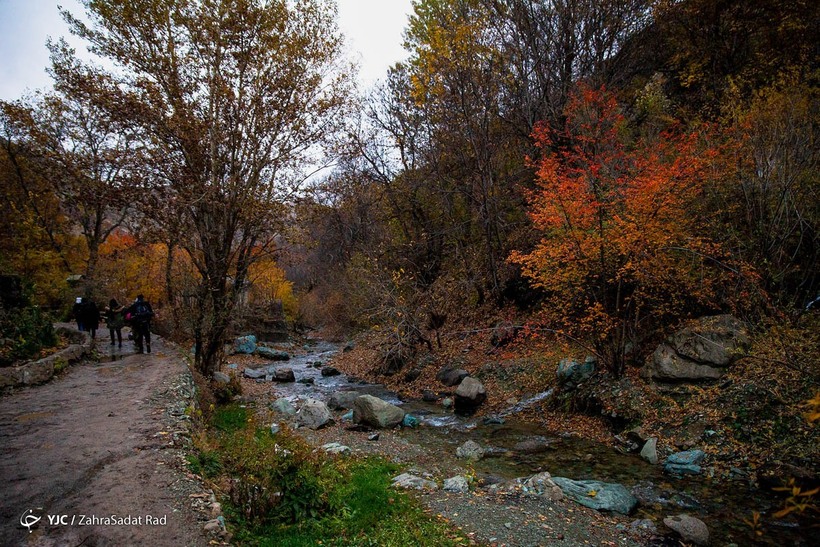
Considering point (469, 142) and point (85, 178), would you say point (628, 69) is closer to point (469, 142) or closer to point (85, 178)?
point (469, 142)

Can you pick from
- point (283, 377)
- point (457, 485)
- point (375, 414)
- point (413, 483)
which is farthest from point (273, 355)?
point (457, 485)

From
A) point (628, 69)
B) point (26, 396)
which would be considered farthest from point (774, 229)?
point (26, 396)

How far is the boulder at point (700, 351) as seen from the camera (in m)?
9.62

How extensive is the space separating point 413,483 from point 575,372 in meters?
6.47

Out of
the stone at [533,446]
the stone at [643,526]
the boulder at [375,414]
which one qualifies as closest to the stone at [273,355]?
the boulder at [375,414]

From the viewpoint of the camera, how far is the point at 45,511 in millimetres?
4746

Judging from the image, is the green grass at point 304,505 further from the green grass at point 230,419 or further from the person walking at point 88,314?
the person walking at point 88,314

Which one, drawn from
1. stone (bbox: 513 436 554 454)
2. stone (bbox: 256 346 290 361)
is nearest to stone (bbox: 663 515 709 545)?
stone (bbox: 513 436 554 454)

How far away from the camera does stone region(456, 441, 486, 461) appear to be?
912 cm

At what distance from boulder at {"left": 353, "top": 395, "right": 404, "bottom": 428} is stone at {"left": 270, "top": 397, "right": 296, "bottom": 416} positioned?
195 cm

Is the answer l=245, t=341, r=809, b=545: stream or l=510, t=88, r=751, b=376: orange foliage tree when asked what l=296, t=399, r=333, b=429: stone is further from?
l=510, t=88, r=751, b=376: orange foliage tree

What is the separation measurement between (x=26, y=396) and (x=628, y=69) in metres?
26.3

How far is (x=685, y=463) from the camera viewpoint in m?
7.94

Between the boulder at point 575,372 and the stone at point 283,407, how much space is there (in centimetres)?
790
